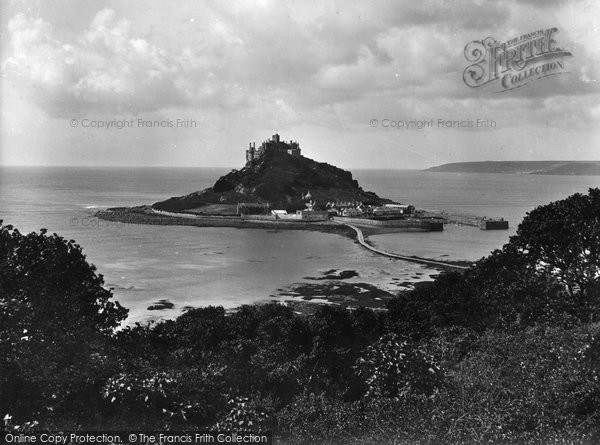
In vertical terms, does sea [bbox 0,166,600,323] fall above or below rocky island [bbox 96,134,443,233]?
below

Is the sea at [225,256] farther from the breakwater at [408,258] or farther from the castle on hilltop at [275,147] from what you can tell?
the castle on hilltop at [275,147]

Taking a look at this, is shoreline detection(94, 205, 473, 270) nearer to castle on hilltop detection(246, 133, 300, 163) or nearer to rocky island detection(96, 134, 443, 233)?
rocky island detection(96, 134, 443, 233)

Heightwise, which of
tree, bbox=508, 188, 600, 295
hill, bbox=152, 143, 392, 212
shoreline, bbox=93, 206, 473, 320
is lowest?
shoreline, bbox=93, 206, 473, 320

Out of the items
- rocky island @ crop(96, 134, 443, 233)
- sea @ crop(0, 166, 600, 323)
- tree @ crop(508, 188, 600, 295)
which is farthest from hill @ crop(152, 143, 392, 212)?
tree @ crop(508, 188, 600, 295)

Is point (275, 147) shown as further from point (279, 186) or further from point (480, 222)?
point (480, 222)

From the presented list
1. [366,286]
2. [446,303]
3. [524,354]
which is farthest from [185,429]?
[366,286]

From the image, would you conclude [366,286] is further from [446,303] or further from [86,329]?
[86,329]

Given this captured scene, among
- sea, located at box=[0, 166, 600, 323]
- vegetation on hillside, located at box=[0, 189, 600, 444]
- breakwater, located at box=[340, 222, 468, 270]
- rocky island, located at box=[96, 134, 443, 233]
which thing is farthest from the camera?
rocky island, located at box=[96, 134, 443, 233]
